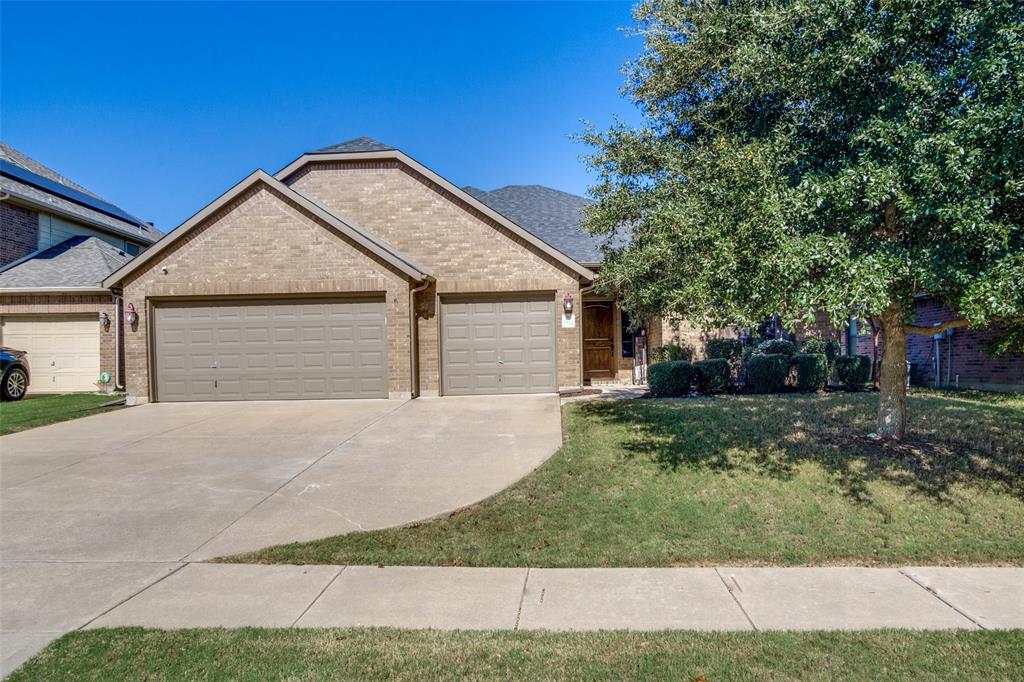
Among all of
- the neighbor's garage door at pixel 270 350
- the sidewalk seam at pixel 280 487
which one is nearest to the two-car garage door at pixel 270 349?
the neighbor's garage door at pixel 270 350

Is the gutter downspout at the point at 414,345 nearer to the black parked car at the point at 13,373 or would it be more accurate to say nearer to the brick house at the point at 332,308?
the brick house at the point at 332,308

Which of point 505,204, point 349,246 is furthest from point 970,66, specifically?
point 505,204

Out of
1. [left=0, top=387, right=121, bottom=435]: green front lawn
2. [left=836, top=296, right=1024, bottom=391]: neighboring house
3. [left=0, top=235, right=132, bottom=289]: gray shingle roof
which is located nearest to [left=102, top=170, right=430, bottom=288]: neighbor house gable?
[left=0, top=387, right=121, bottom=435]: green front lawn

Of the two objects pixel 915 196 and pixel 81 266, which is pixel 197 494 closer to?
pixel 915 196

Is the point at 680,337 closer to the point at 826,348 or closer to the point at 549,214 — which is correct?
the point at 826,348

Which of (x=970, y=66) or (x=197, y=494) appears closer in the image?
(x=970, y=66)

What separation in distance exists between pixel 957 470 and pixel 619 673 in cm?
588

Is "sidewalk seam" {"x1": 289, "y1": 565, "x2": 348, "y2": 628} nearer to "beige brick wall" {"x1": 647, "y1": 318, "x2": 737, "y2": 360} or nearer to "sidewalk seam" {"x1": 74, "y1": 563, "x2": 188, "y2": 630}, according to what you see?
"sidewalk seam" {"x1": 74, "y1": 563, "x2": 188, "y2": 630}

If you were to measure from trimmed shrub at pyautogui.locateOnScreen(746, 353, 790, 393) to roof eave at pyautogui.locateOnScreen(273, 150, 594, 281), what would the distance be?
4.38m

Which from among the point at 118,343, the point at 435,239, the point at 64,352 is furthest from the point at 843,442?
the point at 64,352

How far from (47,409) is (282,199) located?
713 centimetres

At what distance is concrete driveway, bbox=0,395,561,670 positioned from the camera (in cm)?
449

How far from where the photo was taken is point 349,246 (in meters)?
12.7

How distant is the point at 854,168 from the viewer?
562 cm
